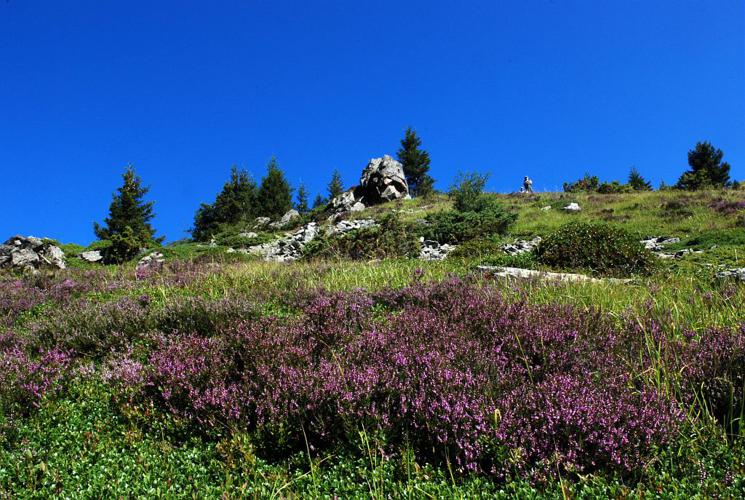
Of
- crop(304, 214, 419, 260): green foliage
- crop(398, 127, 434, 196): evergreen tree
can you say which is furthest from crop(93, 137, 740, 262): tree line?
crop(304, 214, 419, 260): green foliage

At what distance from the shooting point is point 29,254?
2127cm

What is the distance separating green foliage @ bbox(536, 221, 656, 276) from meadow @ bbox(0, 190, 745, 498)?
659 centimetres

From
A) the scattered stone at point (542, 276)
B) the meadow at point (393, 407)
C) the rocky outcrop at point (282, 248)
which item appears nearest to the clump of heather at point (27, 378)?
the meadow at point (393, 407)

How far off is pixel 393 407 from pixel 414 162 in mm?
62105

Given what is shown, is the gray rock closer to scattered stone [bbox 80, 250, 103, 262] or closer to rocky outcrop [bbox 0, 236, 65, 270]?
rocky outcrop [bbox 0, 236, 65, 270]

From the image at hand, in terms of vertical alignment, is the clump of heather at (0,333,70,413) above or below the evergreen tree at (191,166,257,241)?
below

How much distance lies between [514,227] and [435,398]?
23.7 meters

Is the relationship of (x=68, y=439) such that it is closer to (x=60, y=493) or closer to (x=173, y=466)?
(x=60, y=493)

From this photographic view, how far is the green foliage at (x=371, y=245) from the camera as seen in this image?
1630cm

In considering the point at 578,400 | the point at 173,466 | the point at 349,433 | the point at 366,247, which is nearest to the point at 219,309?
the point at 173,466

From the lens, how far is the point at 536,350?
3627 mm

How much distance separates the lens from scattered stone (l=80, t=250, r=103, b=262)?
1025 inches

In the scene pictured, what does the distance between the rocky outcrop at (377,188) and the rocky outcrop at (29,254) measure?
2930 centimetres

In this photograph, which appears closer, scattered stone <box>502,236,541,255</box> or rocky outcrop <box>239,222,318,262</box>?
scattered stone <box>502,236,541,255</box>
